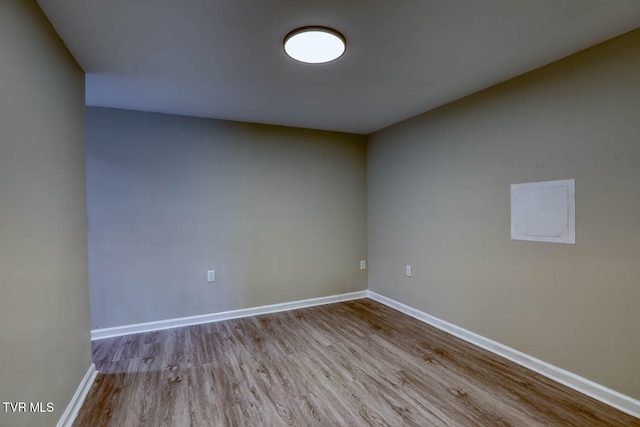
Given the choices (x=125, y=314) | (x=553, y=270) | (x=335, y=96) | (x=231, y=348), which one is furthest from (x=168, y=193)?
(x=553, y=270)

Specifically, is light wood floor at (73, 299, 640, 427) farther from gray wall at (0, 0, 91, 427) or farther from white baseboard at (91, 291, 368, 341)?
gray wall at (0, 0, 91, 427)

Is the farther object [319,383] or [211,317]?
[211,317]

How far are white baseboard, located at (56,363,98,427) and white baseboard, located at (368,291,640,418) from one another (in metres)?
2.99

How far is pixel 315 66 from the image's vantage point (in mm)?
2117

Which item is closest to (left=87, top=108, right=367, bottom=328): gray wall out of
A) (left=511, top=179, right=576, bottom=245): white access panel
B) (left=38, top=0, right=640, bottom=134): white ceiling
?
(left=38, top=0, right=640, bottom=134): white ceiling

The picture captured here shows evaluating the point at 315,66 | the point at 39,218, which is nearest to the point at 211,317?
the point at 39,218

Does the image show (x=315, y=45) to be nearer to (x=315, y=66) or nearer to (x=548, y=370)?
(x=315, y=66)

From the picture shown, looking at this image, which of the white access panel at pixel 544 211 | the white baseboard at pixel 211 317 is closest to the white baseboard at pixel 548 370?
the white access panel at pixel 544 211

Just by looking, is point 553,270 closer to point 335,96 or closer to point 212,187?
point 335,96

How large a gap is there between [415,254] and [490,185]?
1136 mm

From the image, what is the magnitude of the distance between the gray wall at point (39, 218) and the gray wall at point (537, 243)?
9.96 ft

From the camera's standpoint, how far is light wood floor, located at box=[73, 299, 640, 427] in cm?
179

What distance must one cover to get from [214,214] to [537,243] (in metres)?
3.05

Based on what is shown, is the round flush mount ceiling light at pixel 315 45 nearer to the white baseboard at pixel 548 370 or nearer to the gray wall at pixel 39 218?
the gray wall at pixel 39 218
